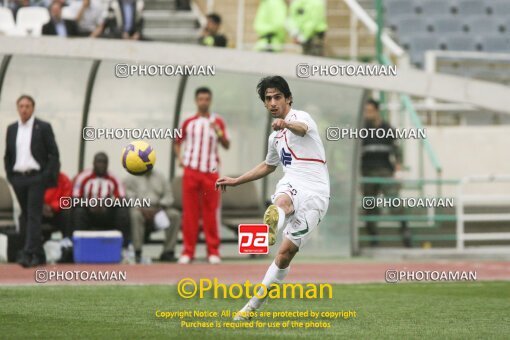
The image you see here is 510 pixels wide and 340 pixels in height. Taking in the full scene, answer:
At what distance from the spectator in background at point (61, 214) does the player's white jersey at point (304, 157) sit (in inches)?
288

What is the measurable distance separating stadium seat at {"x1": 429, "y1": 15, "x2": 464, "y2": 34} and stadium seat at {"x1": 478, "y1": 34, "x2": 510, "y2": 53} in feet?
2.03

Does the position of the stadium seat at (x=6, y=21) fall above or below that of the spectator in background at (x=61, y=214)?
above

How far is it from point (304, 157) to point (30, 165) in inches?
255

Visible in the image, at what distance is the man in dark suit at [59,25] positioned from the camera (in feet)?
60.1

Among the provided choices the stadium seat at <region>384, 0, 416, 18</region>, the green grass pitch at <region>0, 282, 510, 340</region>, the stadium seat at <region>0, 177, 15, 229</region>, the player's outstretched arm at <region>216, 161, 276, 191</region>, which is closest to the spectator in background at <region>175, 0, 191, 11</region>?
the stadium seat at <region>384, 0, 416, 18</region>

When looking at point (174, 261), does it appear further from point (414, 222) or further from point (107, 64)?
point (414, 222)

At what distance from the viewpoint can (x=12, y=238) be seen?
605 inches

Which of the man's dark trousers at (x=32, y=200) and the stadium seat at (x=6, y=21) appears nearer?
the man's dark trousers at (x=32, y=200)

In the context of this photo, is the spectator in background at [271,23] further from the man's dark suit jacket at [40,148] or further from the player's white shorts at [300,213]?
the player's white shorts at [300,213]

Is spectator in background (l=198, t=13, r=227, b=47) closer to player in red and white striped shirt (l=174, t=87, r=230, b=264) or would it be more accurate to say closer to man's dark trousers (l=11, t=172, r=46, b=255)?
player in red and white striped shirt (l=174, t=87, r=230, b=264)

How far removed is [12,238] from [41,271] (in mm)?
2220

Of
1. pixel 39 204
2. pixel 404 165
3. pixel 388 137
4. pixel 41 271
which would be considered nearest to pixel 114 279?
pixel 41 271

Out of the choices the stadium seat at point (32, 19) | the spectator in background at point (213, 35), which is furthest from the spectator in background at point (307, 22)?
the stadium seat at point (32, 19)

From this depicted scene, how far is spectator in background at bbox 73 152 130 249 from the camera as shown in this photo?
15.5 metres
